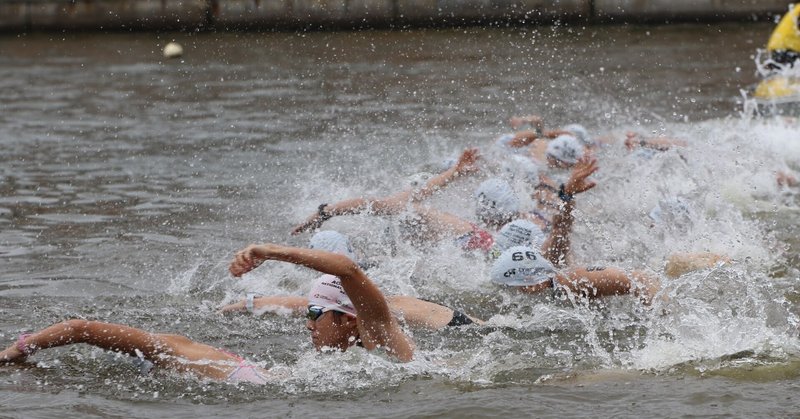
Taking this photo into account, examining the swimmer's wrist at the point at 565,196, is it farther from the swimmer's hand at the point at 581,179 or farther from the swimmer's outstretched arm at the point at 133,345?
the swimmer's outstretched arm at the point at 133,345

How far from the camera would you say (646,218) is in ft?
33.7

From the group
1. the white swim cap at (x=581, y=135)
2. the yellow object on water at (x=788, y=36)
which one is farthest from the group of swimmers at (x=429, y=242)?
the yellow object on water at (x=788, y=36)

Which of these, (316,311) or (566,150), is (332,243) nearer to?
(316,311)

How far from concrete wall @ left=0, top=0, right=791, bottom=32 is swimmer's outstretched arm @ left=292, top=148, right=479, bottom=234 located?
13.2 m

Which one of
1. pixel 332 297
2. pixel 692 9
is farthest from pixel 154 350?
pixel 692 9

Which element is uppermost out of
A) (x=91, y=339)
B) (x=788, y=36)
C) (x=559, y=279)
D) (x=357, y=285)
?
(x=788, y=36)

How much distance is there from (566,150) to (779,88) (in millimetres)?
4851

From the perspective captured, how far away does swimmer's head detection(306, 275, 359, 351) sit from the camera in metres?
6.62

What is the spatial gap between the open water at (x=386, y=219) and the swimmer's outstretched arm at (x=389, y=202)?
0.20 meters

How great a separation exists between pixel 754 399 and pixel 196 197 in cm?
711

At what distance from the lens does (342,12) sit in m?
23.8

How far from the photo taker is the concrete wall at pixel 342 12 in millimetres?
23312

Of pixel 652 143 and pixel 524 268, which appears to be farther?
pixel 652 143

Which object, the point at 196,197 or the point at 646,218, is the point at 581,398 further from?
the point at 196,197
